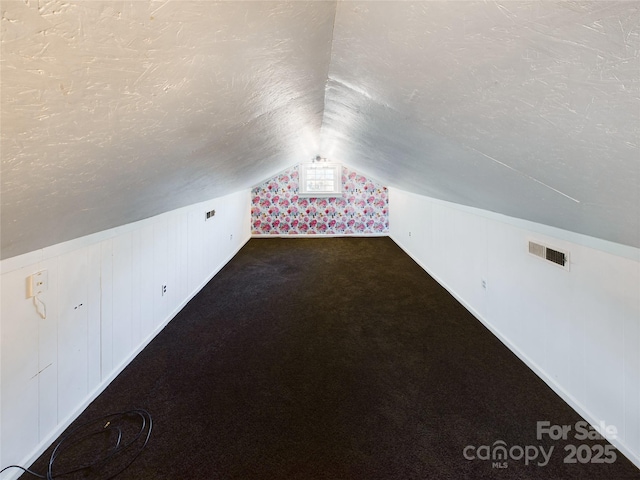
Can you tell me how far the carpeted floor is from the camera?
135 centimetres

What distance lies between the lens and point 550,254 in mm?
1829

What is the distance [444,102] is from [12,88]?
1141mm

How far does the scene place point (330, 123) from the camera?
254cm

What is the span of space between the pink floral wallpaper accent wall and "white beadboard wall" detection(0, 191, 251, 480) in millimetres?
3603

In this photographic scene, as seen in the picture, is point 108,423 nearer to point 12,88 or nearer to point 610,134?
point 12,88

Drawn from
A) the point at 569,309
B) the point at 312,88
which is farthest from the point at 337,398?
the point at 312,88

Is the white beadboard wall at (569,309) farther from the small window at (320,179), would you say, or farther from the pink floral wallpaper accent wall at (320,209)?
the small window at (320,179)

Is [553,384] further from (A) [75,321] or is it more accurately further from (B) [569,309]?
(A) [75,321]

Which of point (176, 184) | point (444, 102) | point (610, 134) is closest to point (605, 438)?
point (610, 134)

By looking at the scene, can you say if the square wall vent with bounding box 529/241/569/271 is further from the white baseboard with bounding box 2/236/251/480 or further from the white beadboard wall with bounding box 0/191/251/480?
the white baseboard with bounding box 2/236/251/480

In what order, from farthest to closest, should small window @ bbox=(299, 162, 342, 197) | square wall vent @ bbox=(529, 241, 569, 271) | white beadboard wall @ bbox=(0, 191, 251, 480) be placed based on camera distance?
1. small window @ bbox=(299, 162, 342, 197)
2. square wall vent @ bbox=(529, 241, 569, 271)
3. white beadboard wall @ bbox=(0, 191, 251, 480)

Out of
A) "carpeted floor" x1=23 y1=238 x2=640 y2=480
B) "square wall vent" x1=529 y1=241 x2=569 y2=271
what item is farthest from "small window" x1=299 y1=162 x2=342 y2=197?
"square wall vent" x1=529 y1=241 x2=569 y2=271

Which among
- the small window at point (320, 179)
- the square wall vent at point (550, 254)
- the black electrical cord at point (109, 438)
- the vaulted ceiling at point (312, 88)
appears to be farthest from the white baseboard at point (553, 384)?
the small window at point (320, 179)

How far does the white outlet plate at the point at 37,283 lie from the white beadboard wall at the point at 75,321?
2 centimetres
